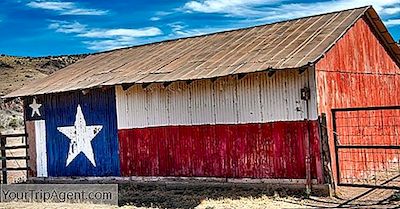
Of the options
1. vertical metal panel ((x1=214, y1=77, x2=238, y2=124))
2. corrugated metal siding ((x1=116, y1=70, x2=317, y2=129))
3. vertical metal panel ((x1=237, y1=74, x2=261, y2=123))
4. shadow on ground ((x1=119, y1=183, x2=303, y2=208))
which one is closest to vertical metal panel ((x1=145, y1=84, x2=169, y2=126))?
corrugated metal siding ((x1=116, y1=70, x2=317, y2=129))

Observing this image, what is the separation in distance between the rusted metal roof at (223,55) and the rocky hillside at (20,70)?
102 feet

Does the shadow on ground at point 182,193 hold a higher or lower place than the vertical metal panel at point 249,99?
lower

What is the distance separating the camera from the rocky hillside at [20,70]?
166 ft

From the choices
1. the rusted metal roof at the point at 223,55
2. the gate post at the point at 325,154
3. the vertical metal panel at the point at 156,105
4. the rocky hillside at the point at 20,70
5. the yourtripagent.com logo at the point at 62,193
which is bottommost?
the yourtripagent.com logo at the point at 62,193

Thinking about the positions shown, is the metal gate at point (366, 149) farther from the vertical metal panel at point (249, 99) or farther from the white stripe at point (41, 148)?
the white stripe at point (41, 148)

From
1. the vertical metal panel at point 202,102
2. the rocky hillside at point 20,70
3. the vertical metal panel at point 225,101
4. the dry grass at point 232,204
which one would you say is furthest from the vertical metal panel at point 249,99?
the rocky hillside at point 20,70

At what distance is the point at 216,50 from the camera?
15586mm

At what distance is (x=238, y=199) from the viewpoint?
12172 millimetres

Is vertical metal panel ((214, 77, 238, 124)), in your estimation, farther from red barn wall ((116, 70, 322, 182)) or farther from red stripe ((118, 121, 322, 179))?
red stripe ((118, 121, 322, 179))

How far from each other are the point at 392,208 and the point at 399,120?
6.41 meters

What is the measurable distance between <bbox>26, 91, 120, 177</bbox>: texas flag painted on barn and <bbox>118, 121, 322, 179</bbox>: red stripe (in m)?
0.57

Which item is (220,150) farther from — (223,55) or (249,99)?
(223,55)

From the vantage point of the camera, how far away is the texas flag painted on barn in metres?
15.8

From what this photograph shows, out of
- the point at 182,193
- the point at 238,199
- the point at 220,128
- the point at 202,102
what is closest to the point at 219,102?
the point at 202,102
